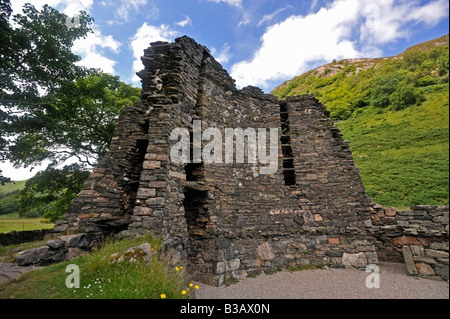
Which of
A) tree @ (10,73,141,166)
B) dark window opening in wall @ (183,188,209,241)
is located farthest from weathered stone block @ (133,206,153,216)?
tree @ (10,73,141,166)

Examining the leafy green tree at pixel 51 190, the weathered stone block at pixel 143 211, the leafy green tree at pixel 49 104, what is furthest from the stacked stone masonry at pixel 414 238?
the leafy green tree at pixel 51 190

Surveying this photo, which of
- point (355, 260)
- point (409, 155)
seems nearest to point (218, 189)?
point (409, 155)

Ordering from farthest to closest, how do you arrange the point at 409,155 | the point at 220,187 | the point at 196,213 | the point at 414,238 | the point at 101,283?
the point at 220,187, the point at 196,213, the point at 414,238, the point at 409,155, the point at 101,283

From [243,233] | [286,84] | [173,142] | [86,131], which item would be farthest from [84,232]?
[286,84]

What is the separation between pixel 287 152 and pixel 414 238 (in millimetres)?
5357

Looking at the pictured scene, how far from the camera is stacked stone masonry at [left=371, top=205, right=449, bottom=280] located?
491 cm

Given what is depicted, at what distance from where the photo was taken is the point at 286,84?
81188mm

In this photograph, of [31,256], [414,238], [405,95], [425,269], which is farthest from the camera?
[414,238]

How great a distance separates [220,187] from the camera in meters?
7.87

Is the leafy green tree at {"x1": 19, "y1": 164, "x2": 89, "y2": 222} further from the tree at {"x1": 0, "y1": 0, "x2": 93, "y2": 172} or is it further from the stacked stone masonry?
the stacked stone masonry

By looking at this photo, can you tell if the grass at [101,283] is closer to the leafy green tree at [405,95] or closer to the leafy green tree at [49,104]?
the leafy green tree at [405,95]

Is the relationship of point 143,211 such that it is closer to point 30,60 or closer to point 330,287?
point 330,287

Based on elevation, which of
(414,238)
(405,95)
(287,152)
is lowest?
(414,238)

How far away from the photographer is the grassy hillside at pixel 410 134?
96.4 inches
